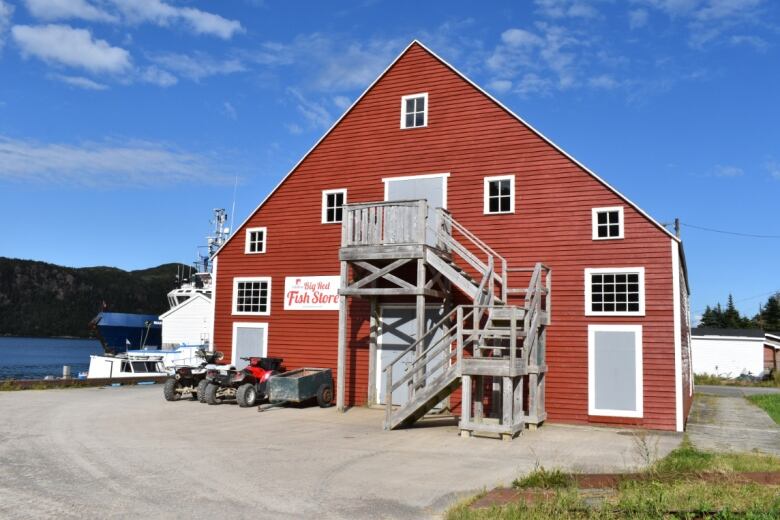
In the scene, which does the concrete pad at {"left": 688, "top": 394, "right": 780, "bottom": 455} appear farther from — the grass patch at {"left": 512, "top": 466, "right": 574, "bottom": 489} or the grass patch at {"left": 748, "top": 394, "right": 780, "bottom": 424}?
the grass patch at {"left": 512, "top": 466, "right": 574, "bottom": 489}

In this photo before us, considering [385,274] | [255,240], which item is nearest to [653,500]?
[385,274]

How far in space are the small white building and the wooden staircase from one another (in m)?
34.2

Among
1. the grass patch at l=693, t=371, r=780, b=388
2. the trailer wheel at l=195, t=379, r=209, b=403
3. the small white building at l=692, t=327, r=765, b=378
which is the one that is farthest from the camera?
the small white building at l=692, t=327, r=765, b=378

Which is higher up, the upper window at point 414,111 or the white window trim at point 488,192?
the upper window at point 414,111

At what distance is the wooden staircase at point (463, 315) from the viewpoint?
13.7 metres

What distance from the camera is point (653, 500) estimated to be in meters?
7.15

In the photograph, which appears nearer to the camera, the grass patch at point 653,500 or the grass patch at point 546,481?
the grass patch at point 653,500

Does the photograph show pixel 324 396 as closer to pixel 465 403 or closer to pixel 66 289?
pixel 465 403

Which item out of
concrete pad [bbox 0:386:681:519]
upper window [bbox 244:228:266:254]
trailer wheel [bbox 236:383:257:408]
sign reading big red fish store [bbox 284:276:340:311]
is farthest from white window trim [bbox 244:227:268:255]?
concrete pad [bbox 0:386:681:519]

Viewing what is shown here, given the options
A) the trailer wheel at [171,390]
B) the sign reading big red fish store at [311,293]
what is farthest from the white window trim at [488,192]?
the trailer wheel at [171,390]

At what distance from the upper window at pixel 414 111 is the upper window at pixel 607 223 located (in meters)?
5.77

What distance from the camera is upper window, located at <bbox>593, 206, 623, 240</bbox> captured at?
16500 mm

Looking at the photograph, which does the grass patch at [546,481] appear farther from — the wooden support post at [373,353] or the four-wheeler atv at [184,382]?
the four-wheeler atv at [184,382]

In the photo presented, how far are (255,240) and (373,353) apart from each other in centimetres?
585
